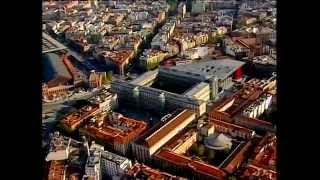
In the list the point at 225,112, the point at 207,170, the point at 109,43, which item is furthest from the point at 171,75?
the point at 207,170

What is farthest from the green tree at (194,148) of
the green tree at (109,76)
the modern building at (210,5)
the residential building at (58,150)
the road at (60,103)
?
the modern building at (210,5)

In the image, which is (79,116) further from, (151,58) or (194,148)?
(151,58)

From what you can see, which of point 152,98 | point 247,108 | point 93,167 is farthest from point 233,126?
point 93,167

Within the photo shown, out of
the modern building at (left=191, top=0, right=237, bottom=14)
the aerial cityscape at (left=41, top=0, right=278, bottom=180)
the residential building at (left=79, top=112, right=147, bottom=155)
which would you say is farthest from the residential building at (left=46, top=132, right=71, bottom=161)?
the modern building at (left=191, top=0, right=237, bottom=14)

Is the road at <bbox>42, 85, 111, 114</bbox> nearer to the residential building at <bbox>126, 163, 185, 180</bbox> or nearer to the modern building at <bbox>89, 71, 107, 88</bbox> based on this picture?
the modern building at <bbox>89, 71, 107, 88</bbox>

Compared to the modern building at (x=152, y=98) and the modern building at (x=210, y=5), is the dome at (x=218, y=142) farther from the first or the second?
the modern building at (x=210, y=5)
